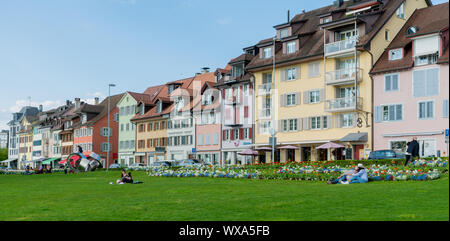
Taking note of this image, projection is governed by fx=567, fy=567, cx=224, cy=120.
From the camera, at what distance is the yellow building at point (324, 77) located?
181ft

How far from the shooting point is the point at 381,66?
2135 inches

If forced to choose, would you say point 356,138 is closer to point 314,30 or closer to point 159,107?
point 314,30

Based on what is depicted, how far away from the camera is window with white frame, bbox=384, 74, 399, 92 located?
5286 cm

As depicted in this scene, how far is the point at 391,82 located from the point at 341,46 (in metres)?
6.50

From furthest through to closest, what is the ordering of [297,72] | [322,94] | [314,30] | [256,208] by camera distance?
[314,30]
[297,72]
[322,94]
[256,208]

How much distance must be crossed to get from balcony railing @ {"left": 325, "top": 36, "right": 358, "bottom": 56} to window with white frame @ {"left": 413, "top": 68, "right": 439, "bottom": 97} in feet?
23.3

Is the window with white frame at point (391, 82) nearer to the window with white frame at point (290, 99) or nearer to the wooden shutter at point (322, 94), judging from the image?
the wooden shutter at point (322, 94)

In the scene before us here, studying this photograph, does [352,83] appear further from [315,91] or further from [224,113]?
[224,113]

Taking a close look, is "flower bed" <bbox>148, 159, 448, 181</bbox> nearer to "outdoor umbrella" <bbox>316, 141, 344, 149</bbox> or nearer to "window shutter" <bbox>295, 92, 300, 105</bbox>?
"outdoor umbrella" <bbox>316, 141, 344, 149</bbox>

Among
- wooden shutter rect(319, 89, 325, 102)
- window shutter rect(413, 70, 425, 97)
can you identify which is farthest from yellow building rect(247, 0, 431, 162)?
window shutter rect(413, 70, 425, 97)

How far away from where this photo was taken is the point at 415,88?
2028 inches

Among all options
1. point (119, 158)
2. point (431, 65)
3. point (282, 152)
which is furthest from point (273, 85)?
point (119, 158)

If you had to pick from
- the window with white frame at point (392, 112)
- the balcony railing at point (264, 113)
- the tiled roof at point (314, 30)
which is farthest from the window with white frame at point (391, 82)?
the balcony railing at point (264, 113)

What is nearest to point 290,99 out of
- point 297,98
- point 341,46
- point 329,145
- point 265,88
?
point 297,98
